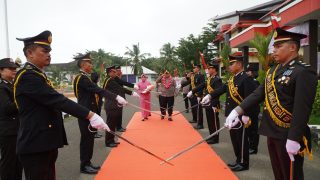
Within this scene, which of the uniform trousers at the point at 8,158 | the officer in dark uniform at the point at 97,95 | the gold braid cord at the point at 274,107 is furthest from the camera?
the officer in dark uniform at the point at 97,95

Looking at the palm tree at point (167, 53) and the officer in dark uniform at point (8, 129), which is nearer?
the officer in dark uniform at point (8, 129)

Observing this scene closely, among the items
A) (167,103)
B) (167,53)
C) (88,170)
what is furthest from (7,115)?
(167,53)

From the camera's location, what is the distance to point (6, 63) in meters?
4.17

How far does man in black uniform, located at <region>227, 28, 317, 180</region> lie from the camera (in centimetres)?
293

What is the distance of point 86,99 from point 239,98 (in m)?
2.59

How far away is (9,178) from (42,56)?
1809 mm

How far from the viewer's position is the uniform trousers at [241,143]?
208 inches

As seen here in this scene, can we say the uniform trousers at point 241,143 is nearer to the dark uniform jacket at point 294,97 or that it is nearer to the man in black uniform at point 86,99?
the dark uniform jacket at point 294,97

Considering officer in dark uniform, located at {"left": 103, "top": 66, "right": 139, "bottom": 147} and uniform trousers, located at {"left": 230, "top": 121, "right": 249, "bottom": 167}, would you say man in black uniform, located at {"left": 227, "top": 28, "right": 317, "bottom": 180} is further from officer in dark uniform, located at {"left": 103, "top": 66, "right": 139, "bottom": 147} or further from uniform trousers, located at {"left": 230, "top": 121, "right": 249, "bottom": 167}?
officer in dark uniform, located at {"left": 103, "top": 66, "right": 139, "bottom": 147}

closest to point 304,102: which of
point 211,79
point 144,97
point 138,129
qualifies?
point 211,79

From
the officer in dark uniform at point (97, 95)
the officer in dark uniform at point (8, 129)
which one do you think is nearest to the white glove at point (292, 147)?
the officer in dark uniform at point (8, 129)

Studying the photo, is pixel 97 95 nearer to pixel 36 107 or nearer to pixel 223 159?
pixel 223 159

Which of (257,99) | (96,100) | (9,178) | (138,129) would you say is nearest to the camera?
(257,99)

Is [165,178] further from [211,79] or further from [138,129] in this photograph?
[138,129]
